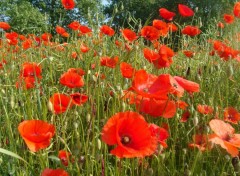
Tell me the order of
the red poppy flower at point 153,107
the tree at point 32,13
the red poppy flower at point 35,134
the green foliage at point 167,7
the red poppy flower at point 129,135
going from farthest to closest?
the green foliage at point 167,7
the tree at point 32,13
the red poppy flower at point 153,107
the red poppy flower at point 35,134
the red poppy flower at point 129,135

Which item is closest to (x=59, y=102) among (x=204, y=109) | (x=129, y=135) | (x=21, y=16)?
(x=129, y=135)

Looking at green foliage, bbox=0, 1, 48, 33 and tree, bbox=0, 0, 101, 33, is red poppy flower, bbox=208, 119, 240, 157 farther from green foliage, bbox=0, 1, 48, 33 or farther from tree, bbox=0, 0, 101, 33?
green foliage, bbox=0, 1, 48, 33

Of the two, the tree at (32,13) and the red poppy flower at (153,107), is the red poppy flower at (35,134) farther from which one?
the tree at (32,13)

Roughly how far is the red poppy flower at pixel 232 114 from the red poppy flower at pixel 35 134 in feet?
2.68

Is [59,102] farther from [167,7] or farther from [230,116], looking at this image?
[167,7]

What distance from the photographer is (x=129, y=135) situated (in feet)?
3.59

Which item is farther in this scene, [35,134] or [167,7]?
[167,7]

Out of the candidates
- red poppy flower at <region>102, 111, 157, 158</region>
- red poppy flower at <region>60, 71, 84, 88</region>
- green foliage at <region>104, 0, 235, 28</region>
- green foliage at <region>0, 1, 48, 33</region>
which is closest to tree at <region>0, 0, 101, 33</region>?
green foliage at <region>0, 1, 48, 33</region>

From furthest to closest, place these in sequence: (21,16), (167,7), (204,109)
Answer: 1. (167,7)
2. (21,16)
3. (204,109)

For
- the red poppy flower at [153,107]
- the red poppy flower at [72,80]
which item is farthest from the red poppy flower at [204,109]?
the red poppy flower at [72,80]

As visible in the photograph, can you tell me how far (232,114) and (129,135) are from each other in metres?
0.80

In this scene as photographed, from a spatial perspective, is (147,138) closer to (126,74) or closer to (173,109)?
(173,109)

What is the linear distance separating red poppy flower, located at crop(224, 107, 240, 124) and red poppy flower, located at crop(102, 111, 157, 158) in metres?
0.71

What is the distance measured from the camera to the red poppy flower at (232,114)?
1.69 meters
